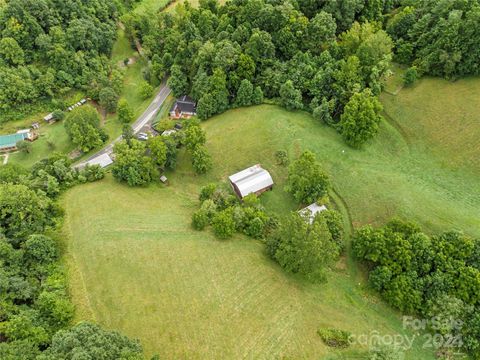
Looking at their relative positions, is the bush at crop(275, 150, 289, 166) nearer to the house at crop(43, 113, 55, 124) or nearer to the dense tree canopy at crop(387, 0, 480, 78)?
the dense tree canopy at crop(387, 0, 480, 78)

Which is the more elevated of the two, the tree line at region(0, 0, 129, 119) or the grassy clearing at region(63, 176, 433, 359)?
the tree line at region(0, 0, 129, 119)

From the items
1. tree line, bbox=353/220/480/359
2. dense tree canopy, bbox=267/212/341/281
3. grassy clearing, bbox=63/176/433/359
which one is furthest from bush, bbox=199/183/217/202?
tree line, bbox=353/220/480/359

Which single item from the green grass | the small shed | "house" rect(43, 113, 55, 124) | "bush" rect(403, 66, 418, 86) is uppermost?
"bush" rect(403, 66, 418, 86)

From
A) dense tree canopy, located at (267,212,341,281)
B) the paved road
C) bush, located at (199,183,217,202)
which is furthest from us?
the paved road

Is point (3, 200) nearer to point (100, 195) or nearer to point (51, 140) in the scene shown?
point (100, 195)

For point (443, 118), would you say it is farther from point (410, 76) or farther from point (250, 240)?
point (250, 240)

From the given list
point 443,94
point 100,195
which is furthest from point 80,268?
point 443,94
